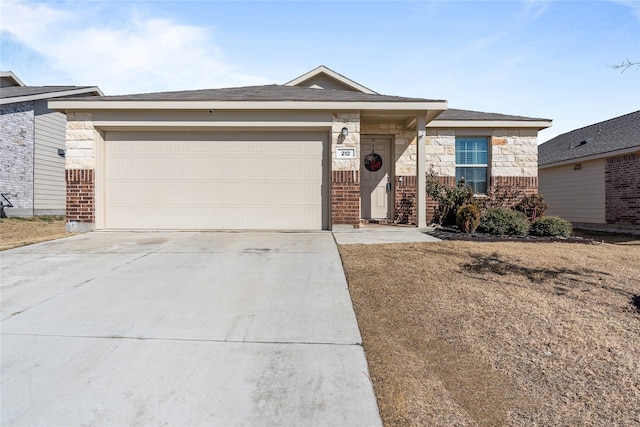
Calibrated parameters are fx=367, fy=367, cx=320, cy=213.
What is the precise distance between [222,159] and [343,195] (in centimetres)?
303

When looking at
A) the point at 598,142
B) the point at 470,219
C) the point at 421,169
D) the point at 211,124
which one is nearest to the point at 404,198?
the point at 421,169

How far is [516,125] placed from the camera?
10.4 meters

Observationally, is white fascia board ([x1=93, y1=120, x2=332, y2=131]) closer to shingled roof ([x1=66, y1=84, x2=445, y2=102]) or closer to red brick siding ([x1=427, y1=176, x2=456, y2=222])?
shingled roof ([x1=66, y1=84, x2=445, y2=102])

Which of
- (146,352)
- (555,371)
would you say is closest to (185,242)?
(146,352)

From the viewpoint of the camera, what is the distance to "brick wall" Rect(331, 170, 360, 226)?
8.55 meters

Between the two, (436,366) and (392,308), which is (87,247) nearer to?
(392,308)

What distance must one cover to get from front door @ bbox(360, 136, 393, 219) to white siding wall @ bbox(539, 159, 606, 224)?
824 centimetres

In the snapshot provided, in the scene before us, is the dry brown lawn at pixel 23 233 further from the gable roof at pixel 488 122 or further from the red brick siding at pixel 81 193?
the gable roof at pixel 488 122

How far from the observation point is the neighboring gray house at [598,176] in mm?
11836

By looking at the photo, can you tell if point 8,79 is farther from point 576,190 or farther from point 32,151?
point 576,190

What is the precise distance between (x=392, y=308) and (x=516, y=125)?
8851 millimetres

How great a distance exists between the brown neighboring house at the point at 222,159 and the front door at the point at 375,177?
150 cm

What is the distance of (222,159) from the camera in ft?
28.9

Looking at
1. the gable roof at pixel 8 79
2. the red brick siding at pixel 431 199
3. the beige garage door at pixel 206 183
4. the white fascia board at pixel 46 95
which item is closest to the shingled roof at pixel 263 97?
the beige garage door at pixel 206 183
